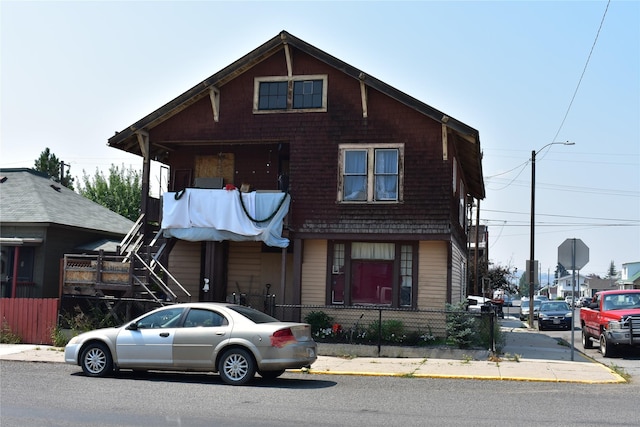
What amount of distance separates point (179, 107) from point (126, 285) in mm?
5659

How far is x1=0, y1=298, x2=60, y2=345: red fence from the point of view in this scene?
18.9 m

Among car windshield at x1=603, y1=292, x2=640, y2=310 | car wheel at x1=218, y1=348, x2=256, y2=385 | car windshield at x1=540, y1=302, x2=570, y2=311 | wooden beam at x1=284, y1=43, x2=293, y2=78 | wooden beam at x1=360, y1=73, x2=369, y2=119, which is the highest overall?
wooden beam at x1=284, y1=43, x2=293, y2=78

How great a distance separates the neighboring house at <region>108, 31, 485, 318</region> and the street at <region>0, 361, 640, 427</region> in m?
6.20

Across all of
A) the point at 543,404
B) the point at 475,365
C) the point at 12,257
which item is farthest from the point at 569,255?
the point at 12,257

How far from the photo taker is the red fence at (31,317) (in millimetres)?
18922

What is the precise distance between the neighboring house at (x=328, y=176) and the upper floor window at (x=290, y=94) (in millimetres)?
31

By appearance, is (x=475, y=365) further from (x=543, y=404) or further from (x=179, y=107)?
(x=179, y=107)

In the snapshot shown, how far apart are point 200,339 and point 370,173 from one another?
894 cm

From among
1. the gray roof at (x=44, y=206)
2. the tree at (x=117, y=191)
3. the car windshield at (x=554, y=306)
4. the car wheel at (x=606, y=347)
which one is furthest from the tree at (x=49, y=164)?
the car wheel at (x=606, y=347)

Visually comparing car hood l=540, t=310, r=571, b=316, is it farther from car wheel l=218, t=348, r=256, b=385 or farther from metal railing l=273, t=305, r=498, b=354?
car wheel l=218, t=348, r=256, b=385

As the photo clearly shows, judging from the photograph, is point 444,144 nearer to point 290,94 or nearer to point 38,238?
point 290,94

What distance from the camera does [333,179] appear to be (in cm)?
2016

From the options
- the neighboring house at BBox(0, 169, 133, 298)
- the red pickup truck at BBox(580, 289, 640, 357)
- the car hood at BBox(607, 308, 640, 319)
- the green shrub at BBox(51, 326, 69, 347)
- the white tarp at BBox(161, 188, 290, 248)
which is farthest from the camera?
the neighboring house at BBox(0, 169, 133, 298)

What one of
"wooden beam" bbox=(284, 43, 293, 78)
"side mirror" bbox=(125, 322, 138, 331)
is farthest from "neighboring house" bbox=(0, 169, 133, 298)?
"side mirror" bbox=(125, 322, 138, 331)
